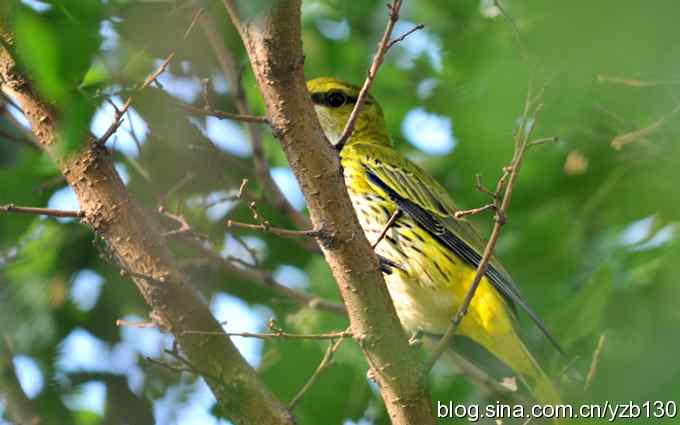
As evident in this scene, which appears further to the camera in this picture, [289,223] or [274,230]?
[289,223]

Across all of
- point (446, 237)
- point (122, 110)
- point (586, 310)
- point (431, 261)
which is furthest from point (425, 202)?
point (122, 110)

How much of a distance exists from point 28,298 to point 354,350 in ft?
6.13

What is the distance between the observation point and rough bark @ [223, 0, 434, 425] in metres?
2.63

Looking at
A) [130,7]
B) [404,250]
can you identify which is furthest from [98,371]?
[130,7]

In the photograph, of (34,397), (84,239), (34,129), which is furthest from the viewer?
(84,239)

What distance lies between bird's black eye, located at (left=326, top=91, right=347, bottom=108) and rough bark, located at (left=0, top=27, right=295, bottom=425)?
7.08 feet

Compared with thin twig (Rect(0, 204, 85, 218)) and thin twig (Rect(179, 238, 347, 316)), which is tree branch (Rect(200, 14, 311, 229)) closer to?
thin twig (Rect(179, 238, 347, 316))

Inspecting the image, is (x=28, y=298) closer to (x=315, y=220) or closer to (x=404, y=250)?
(x=404, y=250)

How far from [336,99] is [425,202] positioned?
37.9 inches

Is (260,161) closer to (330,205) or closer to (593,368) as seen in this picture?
(330,205)

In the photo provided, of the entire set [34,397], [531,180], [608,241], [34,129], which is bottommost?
[34,397]

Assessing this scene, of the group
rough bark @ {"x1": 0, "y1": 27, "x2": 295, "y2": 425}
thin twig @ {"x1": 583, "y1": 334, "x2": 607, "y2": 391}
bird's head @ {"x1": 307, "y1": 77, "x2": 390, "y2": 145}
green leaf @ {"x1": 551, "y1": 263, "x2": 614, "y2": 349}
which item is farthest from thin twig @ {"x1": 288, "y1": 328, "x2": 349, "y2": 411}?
A: bird's head @ {"x1": 307, "y1": 77, "x2": 390, "y2": 145}

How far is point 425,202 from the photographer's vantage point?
469 cm

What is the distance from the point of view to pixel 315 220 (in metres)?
2.86
